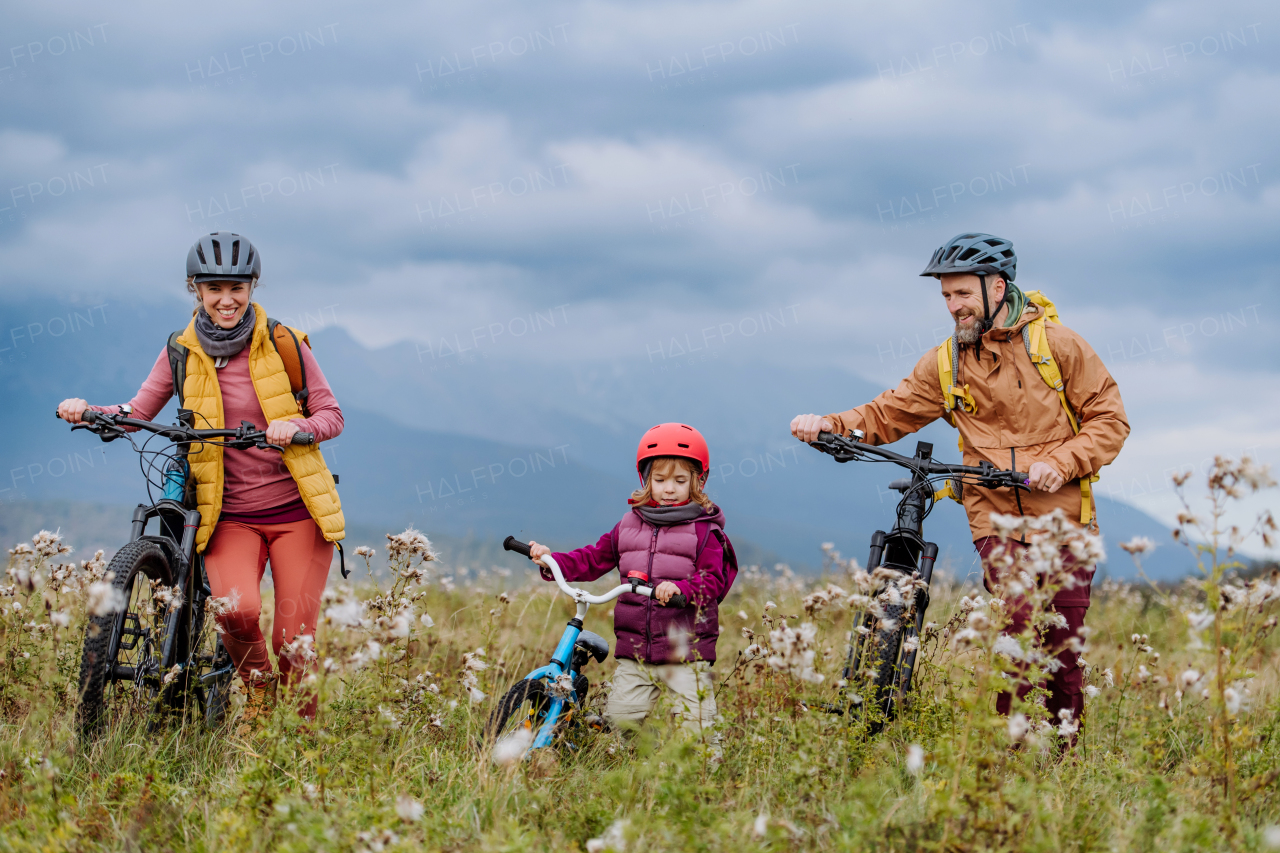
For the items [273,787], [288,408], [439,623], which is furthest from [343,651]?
[439,623]

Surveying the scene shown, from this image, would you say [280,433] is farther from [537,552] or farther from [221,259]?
[537,552]

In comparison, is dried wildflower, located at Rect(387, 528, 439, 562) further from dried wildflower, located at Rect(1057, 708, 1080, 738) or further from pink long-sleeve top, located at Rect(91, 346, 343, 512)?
dried wildflower, located at Rect(1057, 708, 1080, 738)

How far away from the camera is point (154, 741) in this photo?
16.1 ft

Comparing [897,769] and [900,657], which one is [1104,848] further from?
[900,657]

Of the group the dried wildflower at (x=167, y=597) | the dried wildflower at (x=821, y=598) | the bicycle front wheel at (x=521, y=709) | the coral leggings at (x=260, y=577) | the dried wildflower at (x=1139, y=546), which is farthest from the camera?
the coral leggings at (x=260, y=577)

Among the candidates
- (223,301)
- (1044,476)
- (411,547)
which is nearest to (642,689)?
(411,547)

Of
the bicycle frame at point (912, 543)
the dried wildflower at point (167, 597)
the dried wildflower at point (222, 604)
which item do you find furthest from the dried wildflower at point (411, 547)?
the bicycle frame at point (912, 543)

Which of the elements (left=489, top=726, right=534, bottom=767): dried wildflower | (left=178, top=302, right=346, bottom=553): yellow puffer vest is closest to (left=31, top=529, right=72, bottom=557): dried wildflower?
(left=178, top=302, right=346, bottom=553): yellow puffer vest

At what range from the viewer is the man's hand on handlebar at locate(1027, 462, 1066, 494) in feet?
16.2

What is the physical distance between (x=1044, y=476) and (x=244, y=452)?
4.32m

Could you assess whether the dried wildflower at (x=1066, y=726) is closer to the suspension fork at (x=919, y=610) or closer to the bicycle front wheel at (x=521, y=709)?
the suspension fork at (x=919, y=610)

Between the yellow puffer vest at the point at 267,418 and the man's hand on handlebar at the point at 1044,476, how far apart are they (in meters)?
3.67

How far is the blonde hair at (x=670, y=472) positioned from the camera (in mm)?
5527

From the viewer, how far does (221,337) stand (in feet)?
18.2
